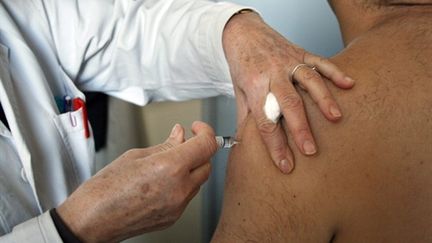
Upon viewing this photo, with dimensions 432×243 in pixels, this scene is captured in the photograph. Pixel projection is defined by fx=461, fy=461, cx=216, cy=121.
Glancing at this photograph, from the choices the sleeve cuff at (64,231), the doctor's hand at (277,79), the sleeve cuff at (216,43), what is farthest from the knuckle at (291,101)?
the sleeve cuff at (64,231)

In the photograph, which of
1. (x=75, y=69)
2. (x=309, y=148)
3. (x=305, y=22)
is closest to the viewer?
(x=309, y=148)

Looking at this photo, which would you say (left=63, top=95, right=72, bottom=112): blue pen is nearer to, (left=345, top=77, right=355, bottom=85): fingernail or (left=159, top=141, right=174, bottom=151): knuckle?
(left=159, top=141, right=174, bottom=151): knuckle

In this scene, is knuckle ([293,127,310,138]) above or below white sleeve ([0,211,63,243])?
above

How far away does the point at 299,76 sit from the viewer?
2.52 ft

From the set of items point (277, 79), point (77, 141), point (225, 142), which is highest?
point (277, 79)

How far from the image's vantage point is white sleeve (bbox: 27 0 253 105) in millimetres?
1067

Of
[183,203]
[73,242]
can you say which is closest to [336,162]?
[183,203]

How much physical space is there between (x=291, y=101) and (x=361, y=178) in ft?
0.53

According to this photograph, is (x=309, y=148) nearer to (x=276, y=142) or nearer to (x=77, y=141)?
(x=276, y=142)

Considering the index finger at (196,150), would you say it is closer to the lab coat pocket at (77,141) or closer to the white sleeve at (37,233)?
the white sleeve at (37,233)

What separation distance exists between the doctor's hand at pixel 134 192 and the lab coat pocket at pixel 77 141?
0.96ft

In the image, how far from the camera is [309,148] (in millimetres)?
705

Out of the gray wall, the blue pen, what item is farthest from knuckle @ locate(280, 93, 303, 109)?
the gray wall

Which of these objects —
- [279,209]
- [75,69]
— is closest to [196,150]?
[279,209]
